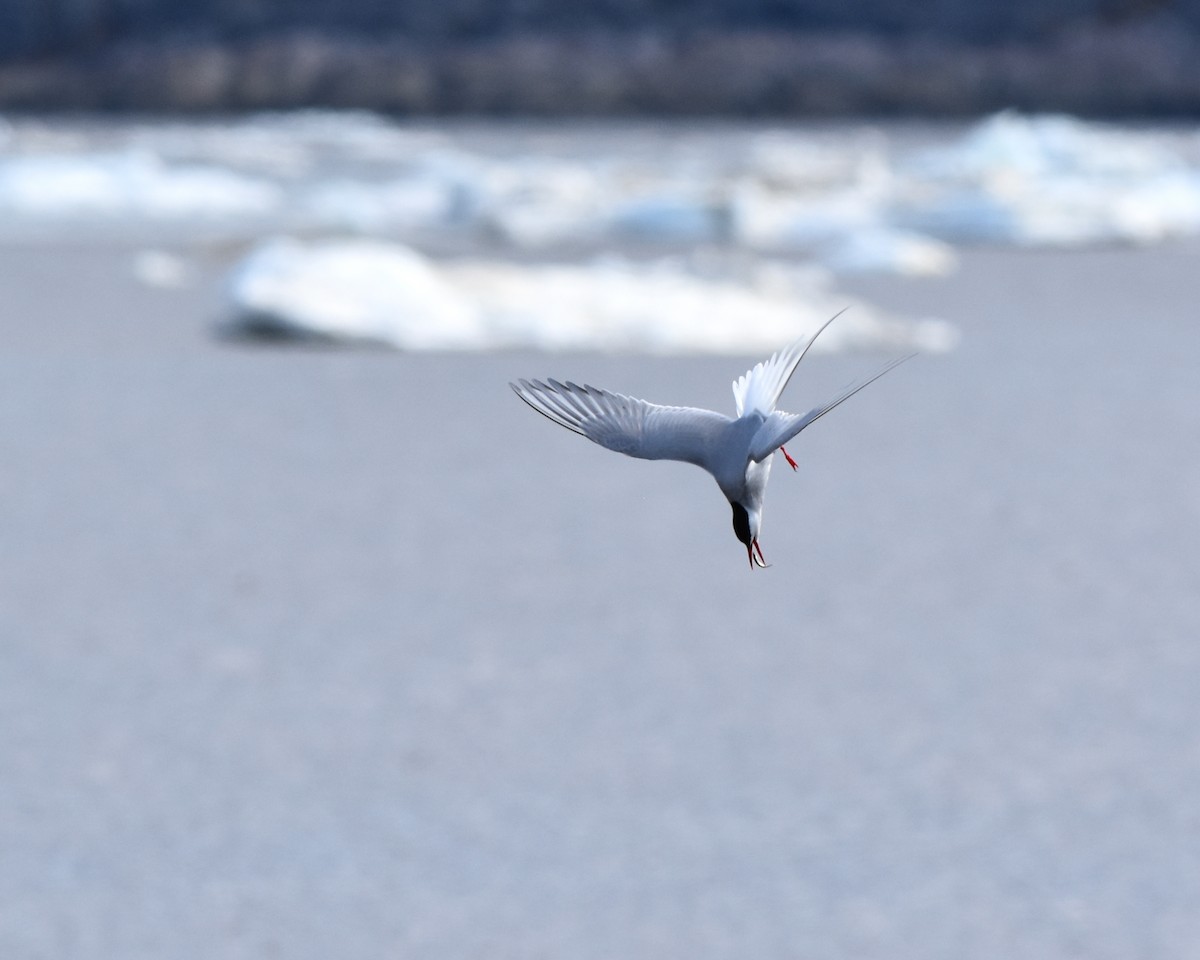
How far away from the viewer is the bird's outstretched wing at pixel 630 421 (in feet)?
2.24

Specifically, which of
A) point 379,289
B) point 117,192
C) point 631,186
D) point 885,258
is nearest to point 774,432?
point 379,289

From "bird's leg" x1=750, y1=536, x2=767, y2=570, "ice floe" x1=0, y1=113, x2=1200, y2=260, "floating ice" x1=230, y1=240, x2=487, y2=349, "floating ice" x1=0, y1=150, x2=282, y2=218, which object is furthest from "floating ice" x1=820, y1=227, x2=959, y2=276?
"floating ice" x1=0, y1=150, x2=282, y2=218

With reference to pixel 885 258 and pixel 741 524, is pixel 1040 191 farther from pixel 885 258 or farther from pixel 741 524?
pixel 741 524

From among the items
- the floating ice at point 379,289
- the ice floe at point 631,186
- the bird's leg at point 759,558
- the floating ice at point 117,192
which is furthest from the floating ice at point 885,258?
the floating ice at point 117,192

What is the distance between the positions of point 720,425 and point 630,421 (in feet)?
0.13

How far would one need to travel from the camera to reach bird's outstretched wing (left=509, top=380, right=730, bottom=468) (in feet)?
2.24

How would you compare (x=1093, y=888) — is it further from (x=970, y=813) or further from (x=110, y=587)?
(x=110, y=587)

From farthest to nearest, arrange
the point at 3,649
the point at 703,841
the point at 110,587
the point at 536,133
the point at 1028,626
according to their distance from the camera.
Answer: the point at 536,133, the point at 110,587, the point at 1028,626, the point at 703,841, the point at 3,649

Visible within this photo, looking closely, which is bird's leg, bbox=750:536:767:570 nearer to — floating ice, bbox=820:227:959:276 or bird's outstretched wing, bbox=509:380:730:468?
bird's outstretched wing, bbox=509:380:730:468

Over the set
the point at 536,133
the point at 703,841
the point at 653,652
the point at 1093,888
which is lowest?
the point at 1093,888

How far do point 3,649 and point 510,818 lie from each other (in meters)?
10.8

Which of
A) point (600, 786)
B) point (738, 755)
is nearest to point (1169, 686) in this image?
point (738, 755)

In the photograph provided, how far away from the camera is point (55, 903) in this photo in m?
39.0

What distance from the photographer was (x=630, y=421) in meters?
0.70
